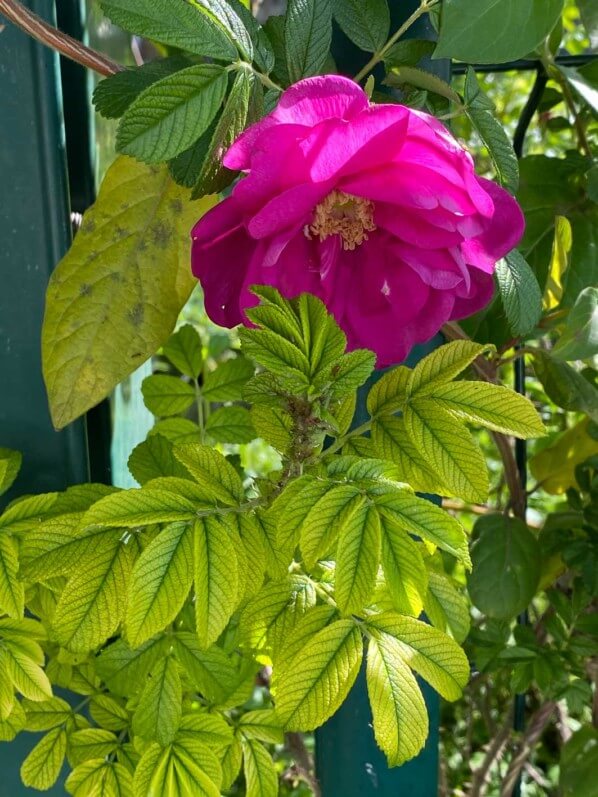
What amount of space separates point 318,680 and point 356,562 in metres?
0.09

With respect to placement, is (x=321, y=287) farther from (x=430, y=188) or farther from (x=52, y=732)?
(x=52, y=732)

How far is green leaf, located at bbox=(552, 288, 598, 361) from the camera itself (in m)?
0.68

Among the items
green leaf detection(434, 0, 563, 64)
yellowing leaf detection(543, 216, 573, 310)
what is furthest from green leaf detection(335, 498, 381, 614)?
yellowing leaf detection(543, 216, 573, 310)

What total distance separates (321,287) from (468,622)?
11.5 inches

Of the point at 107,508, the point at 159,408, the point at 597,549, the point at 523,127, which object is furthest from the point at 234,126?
the point at 597,549

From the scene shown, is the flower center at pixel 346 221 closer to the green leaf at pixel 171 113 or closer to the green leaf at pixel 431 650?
the green leaf at pixel 171 113

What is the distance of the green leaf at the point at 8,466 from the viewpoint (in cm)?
70

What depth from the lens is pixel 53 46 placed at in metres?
0.64

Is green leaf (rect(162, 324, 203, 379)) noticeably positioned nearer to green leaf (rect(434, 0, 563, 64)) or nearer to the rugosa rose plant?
the rugosa rose plant

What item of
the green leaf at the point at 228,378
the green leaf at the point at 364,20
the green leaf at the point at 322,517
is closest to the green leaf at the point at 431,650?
the green leaf at the point at 322,517

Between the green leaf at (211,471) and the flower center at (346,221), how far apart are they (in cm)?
16

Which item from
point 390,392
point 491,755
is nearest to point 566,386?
point 390,392

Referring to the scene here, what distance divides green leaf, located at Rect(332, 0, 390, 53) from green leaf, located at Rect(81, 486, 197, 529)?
382mm

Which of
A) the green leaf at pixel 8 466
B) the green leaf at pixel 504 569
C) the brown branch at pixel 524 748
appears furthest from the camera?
the brown branch at pixel 524 748
